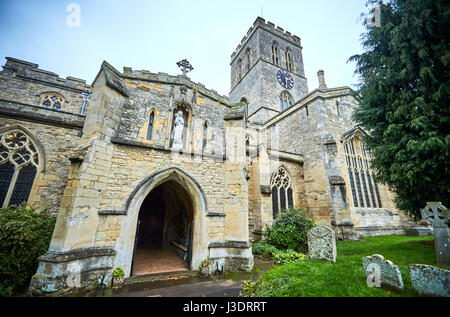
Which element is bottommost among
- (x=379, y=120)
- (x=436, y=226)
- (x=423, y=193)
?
(x=436, y=226)

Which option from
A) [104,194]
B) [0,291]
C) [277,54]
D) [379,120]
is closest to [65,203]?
[104,194]

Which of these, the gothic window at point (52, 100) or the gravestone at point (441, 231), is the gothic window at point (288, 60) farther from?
the gothic window at point (52, 100)

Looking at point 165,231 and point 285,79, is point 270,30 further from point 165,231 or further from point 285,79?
point 165,231

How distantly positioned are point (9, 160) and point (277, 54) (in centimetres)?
2828

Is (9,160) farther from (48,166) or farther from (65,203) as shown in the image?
(65,203)

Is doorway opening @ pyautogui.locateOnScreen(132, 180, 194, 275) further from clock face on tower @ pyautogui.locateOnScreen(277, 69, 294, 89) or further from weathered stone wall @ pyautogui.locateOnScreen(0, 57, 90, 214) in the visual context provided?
clock face on tower @ pyautogui.locateOnScreen(277, 69, 294, 89)

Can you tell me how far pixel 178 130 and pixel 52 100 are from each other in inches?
502

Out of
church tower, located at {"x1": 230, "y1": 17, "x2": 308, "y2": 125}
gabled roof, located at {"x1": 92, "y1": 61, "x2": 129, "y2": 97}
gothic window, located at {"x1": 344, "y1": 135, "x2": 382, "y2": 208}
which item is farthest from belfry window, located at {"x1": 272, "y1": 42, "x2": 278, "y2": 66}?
gabled roof, located at {"x1": 92, "y1": 61, "x2": 129, "y2": 97}

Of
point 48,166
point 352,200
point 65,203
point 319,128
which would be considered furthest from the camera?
point 319,128

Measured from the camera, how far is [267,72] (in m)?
22.6

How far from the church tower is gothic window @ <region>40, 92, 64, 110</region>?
17.4 meters

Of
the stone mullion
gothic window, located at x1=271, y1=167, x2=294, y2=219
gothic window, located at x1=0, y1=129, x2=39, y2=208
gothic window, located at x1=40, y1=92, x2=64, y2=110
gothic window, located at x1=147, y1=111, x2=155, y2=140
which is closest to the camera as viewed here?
the stone mullion

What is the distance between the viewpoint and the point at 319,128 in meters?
12.4

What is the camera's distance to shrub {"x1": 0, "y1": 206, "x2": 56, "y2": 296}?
4332 millimetres
